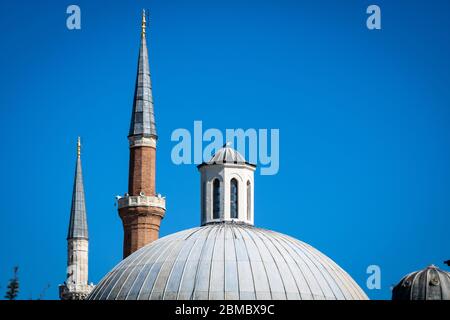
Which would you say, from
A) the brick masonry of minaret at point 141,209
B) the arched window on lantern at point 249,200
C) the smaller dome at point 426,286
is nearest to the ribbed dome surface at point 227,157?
the arched window on lantern at point 249,200

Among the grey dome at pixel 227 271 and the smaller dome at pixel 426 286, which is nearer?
the grey dome at pixel 227 271

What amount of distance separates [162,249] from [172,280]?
2722 mm

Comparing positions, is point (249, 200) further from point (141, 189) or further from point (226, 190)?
point (141, 189)

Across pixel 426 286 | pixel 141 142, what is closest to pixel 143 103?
pixel 141 142

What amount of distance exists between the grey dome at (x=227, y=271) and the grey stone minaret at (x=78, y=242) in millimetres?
45294

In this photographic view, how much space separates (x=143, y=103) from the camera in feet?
276

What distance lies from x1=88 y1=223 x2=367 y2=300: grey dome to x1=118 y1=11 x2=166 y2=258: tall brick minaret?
27015 millimetres

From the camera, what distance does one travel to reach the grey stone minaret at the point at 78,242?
9669 centimetres

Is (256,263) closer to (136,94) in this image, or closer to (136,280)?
(136,280)

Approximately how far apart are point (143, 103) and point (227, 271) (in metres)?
37.0

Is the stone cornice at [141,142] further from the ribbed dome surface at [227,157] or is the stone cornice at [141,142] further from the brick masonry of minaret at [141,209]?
the ribbed dome surface at [227,157]
